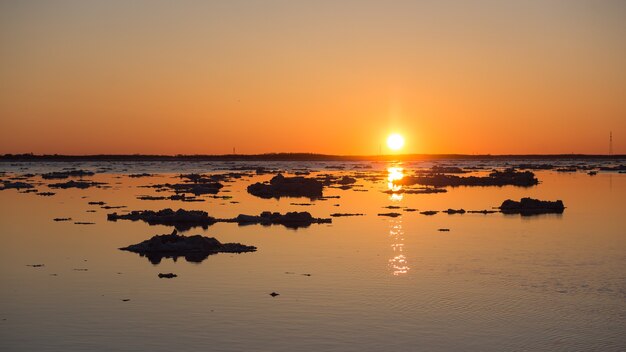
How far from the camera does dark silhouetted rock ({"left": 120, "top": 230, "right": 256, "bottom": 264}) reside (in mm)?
25000

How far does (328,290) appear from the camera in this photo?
60.8 feet

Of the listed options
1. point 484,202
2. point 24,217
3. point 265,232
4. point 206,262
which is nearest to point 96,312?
point 206,262

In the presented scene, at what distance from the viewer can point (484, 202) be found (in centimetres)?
4812

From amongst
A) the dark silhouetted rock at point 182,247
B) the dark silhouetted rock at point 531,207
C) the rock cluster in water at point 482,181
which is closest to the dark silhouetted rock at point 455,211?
the dark silhouetted rock at point 531,207

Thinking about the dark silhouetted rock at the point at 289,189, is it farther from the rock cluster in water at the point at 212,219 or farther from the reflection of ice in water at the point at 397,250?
the reflection of ice in water at the point at 397,250

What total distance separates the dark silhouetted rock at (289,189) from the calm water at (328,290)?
843 inches

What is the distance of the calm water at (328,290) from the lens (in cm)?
A: 1422

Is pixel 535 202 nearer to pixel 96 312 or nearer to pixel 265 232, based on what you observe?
pixel 265 232

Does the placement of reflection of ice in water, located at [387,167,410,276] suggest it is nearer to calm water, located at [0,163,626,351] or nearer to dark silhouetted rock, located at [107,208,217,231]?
calm water, located at [0,163,626,351]

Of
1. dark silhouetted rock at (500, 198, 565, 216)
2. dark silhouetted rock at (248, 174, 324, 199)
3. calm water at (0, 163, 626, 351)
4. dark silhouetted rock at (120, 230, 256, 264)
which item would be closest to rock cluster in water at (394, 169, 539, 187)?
dark silhouetted rock at (248, 174, 324, 199)

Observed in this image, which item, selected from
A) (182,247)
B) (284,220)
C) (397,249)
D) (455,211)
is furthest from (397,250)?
(455,211)

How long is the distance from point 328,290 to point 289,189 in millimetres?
38272

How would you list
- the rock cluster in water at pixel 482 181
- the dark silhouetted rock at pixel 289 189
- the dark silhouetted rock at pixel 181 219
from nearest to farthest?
the dark silhouetted rock at pixel 181 219, the dark silhouetted rock at pixel 289 189, the rock cluster in water at pixel 482 181

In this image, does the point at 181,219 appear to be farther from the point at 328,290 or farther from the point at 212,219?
the point at 328,290
